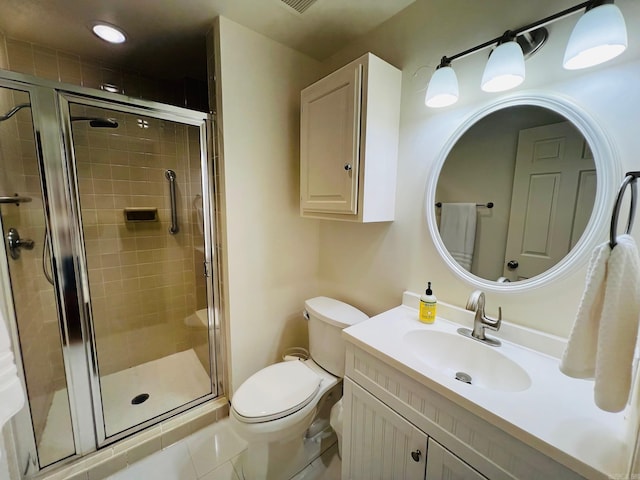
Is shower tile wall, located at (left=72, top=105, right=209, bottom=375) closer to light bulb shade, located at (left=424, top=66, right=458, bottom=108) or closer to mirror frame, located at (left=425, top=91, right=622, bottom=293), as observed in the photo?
light bulb shade, located at (left=424, top=66, right=458, bottom=108)

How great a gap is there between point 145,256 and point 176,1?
1.62 metres

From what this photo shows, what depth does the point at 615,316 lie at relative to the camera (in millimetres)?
556

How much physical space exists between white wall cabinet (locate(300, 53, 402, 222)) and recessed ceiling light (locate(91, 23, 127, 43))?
3.58 ft

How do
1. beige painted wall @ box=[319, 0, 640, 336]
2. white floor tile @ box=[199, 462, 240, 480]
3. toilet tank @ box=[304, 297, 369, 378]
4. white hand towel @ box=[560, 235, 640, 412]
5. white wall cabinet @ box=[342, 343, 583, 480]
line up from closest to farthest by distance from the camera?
white hand towel @ box=[560, 235, 640, 412] → white wall cabinet @ box=[342, 343, 583, 480] → beige painted wall @ box=[319, 0, 640, 336] → white floor tile @ box=[199, 462, 240, 480] → toilet tank @ box=[304, 297, 369, 378]

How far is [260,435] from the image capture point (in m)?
1.11

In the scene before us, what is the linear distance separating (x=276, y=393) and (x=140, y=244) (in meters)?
1.55

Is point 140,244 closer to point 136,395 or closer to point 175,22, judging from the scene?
point 136,395

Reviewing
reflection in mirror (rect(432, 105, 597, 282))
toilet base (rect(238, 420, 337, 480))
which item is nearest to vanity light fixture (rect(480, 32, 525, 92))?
reflection in mirror (rect(432, 105, 597, 282))

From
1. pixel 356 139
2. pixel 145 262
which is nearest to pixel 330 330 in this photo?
pixel 356 139

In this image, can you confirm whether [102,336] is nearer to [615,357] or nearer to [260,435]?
[260,435]

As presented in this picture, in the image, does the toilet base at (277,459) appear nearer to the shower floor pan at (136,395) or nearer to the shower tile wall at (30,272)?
the shower floor pan at (136,395)

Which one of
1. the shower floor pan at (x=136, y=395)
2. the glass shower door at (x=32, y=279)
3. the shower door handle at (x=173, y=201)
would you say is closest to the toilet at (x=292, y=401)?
the shower floor pan at (x=136, y=395)

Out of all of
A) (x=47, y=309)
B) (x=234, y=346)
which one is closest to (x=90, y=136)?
(x=47, y=309)

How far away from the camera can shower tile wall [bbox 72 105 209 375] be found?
5.62 feet
